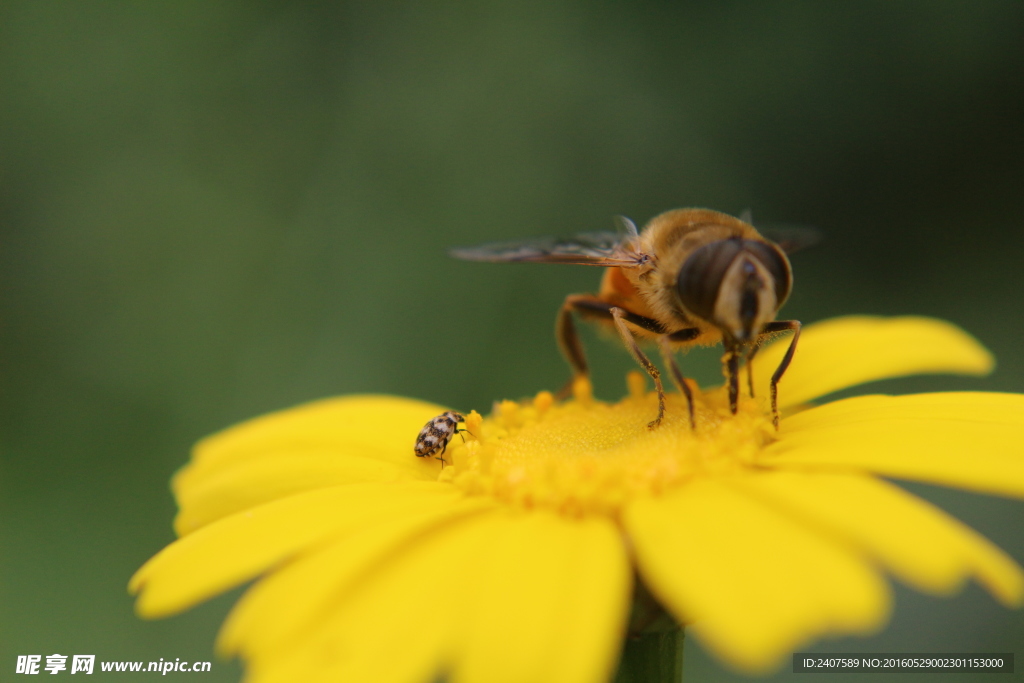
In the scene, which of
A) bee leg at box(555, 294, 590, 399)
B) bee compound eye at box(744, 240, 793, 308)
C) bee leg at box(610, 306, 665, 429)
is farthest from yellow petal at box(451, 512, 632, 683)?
bee leg at box(555, 294, 590, 399)

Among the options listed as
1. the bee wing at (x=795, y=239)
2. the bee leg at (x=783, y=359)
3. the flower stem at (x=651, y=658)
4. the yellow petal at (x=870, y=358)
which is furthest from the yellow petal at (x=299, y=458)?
the bee wing at (x=795, y=239)

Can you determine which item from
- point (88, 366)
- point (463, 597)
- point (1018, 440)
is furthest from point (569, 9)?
point (463, 597)

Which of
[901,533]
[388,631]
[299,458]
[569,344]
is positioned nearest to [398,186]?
[569,344]

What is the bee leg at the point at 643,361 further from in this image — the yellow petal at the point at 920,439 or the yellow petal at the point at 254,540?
the yellow petal at the point at 254,540

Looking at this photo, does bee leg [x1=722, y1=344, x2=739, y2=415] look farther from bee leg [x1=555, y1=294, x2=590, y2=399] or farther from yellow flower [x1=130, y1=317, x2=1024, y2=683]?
bee leg [x1=555, y1=294, x2=590, y2=399]

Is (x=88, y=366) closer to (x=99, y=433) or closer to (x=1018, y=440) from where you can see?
(x=99, y=433)

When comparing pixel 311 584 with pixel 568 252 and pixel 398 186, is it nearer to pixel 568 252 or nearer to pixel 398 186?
pixel 568 252
